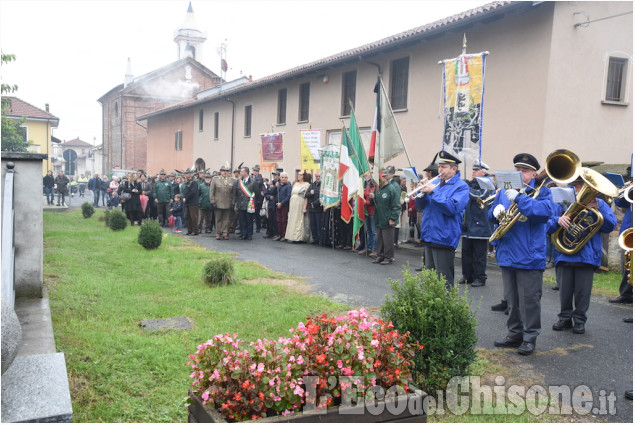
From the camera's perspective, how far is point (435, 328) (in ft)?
13.3

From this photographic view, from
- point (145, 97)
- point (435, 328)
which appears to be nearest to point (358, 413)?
point (435, 328)

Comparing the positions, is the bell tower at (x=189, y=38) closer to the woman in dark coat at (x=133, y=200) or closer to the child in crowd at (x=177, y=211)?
the woman in dark coat at (x=133, y=200)

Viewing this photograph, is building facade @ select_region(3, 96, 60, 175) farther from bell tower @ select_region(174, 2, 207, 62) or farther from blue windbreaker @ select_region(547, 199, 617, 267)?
blue windbreaker @ select_region(547, 199, 617, 267)

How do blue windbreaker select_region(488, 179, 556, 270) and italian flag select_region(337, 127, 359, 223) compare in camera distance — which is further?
italian flag select_region(337, 127, 359, 223)

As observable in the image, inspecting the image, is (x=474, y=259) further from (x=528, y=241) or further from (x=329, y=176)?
(x=329, y=176)

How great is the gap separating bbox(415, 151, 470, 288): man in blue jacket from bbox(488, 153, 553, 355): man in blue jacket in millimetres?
708

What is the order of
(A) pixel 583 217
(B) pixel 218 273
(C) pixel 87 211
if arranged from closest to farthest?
(A) pixel 583 217, (B) pixel 218 273, (C) pixel 87 211

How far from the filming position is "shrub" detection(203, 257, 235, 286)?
829 cm

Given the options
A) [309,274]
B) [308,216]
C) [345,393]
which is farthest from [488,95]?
[345,393]

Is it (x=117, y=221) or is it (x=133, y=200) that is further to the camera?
(x=133, y=200)

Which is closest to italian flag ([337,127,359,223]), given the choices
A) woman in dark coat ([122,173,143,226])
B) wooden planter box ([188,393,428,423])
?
wooden planter box ([188,393,428,423])

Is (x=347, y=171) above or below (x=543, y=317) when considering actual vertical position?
above

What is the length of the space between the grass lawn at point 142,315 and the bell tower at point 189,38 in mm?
61158

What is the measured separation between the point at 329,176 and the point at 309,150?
3907 mm
